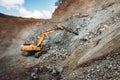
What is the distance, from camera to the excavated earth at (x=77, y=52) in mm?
12573

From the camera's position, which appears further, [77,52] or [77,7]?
[77,7]

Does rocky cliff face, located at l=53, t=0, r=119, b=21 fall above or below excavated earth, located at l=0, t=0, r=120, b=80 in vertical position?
above

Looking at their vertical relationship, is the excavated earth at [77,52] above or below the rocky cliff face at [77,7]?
below

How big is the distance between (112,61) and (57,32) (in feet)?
31.6

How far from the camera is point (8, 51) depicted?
2255 cm

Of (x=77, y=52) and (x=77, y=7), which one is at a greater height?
(x=77, y=7)

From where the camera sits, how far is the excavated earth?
12.6 metres

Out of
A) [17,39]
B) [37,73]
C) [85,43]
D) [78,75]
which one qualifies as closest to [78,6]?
[17,39]

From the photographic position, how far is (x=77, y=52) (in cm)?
1662

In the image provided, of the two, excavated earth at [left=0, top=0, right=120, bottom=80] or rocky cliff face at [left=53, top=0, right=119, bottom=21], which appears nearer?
excavated earth at [left=0, top=0, right=120, bottom=80]

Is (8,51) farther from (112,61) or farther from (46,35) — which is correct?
(112,61)

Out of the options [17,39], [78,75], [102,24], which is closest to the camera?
[78,75]

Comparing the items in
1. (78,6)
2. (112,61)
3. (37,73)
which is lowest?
(37,73)

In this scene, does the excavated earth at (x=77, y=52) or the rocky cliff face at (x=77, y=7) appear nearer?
the excavated earth at (x=77, y=52)
